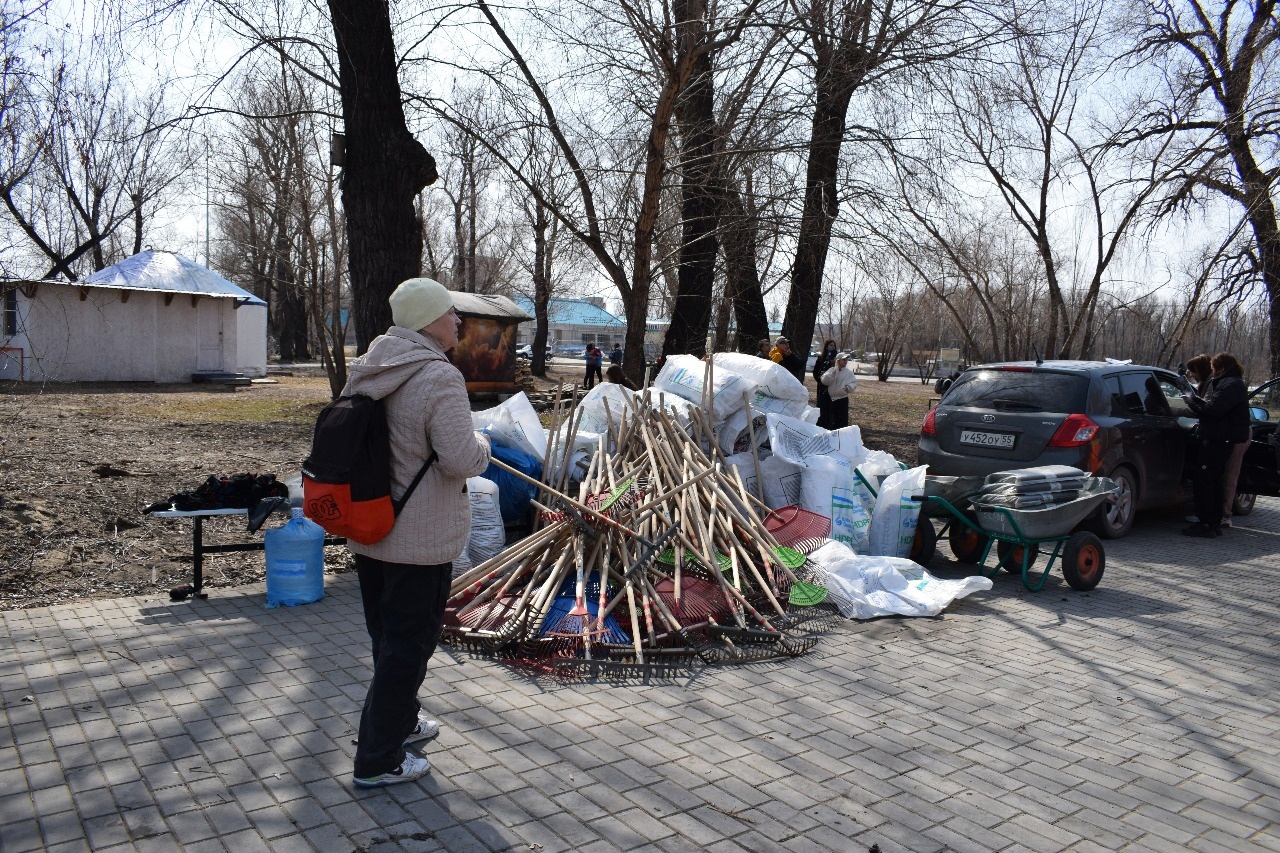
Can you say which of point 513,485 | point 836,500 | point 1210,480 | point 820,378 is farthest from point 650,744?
point 820,378

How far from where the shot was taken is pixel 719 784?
144 inches

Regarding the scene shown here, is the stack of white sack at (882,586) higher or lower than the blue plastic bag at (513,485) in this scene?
lower

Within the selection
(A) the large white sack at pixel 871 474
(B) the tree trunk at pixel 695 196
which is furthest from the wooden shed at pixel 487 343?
(A) the large white sack at pixel 871 474

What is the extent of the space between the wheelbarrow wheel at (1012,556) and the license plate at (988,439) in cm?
118

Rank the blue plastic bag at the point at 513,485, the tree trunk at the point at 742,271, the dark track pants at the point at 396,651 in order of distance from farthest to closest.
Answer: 1. the tree trunk at the point at 742,271
2. the blue plastic bag at the point at 513,485
3. the dark track pants at the point at 396,651

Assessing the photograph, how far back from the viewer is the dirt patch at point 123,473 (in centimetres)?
631

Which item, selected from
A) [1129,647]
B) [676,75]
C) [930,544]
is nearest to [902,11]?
[676,75]

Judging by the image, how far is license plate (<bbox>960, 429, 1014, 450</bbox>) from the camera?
27.9 ft

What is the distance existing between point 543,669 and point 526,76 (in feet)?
24.4

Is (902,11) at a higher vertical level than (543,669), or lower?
higher

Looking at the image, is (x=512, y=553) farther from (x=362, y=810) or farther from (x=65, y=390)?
(x=65, y=390)

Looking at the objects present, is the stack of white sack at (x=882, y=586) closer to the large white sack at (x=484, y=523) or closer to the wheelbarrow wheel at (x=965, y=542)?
the wheelbarrow wheel at (x=965, y=542)

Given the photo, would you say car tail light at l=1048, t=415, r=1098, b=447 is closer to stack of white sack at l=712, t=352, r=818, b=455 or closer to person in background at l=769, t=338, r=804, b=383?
stack of white sack at l=712, t=352, r=818, b=455

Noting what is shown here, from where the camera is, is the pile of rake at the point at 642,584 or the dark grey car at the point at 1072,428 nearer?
the pile of rake at the point at 642,584
